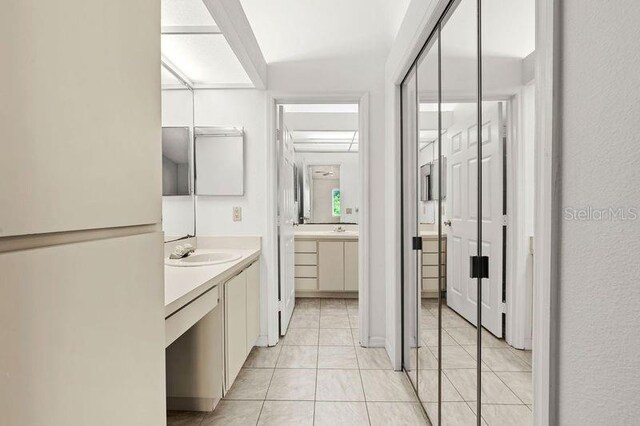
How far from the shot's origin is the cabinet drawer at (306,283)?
13.4 feet

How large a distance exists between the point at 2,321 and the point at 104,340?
17 centimetres

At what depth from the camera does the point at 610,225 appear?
56 centimetres

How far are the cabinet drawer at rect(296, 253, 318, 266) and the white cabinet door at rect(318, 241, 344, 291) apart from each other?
0.06 meters

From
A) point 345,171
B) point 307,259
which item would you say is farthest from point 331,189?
point 307,259

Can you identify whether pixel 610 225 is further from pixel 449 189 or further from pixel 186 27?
pixel 186 27

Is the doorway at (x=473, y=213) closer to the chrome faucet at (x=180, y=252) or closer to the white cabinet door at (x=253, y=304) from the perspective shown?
the white cabinet door at (x=253, y=304)

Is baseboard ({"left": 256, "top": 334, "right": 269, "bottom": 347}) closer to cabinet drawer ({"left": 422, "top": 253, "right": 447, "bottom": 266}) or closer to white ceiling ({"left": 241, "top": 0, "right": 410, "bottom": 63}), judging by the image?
cabinet drawer ({"left": 422, "top": 253, "right": 447, "bottom": 266})

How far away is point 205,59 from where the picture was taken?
A: 7.16 feet

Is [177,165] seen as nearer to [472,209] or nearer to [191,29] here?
[191,29]

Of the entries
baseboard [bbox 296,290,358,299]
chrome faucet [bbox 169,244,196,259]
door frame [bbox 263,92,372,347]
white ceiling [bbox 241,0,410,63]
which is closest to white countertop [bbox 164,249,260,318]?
chrome faucet [bbox 169,244,196,259]

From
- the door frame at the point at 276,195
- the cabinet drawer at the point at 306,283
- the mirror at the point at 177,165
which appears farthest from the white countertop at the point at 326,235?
the mirror at the point at 177,165

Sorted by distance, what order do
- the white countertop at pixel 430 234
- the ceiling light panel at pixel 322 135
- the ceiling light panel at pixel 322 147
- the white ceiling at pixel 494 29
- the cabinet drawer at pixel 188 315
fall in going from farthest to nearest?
the ceiling light panel at pixel 322 147
the ceiling light panel at pixel 322 135
the white countertop at pixel 430 234
the cabinet drawer at pixel 188 315
the white ceiling at pixel 494 29

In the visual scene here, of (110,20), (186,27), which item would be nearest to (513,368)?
(110,20)

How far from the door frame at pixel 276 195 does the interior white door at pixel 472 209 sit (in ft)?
3.76
